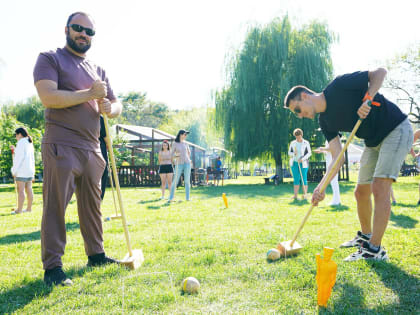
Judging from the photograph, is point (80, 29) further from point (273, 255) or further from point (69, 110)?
point (273, 255)

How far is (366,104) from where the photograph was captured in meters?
2.96

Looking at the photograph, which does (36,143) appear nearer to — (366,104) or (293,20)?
(293,20)

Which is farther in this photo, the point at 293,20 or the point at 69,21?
the point at 293,20

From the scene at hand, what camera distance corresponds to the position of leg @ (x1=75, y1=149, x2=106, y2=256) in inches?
121

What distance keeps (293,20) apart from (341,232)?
15613 mm

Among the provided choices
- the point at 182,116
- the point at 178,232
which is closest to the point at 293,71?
the point at 178,232

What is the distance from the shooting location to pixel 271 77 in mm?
17219

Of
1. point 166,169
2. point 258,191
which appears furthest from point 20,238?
point 258,191

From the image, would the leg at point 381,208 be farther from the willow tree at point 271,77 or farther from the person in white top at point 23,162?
the willow tree at point 271,77

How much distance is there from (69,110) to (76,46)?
0.62 meters

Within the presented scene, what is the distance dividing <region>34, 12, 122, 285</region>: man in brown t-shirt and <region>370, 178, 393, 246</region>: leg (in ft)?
8.86

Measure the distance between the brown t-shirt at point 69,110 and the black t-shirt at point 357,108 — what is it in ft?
7.56

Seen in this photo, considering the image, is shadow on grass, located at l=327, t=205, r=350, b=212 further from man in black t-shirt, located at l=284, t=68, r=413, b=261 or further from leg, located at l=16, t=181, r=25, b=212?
leg, located at l=16, t=181, r=25, b=212

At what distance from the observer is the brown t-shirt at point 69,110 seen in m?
2.85
